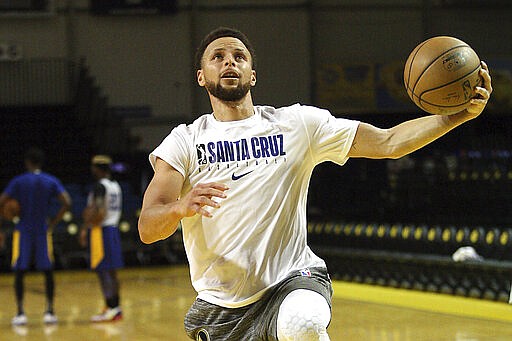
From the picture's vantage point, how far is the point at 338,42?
2106 centimetres

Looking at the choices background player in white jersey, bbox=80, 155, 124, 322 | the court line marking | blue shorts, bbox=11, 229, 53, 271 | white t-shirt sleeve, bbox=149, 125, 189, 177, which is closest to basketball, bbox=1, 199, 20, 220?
blue shorts, bbox=11, 229, 53, 271

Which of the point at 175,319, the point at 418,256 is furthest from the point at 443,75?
the point at 418,256

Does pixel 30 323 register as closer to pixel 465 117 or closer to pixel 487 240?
pixel 487 240

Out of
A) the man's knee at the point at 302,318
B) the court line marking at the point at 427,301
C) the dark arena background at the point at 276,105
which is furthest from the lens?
the dark arena background at the point at 276,105

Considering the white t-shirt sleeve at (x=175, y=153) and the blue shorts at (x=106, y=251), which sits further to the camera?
the blue shorts at (x=106, y=251)

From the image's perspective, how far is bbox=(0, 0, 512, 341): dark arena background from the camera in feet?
41.0

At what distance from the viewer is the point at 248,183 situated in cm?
393

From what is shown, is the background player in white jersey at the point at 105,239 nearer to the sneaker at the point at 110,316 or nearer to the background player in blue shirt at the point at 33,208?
the sneaker at the point at 110,316

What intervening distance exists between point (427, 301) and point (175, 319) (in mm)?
2628

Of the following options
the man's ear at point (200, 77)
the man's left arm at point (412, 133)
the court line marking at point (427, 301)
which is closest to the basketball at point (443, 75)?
the man's left arm at point (412, 133)

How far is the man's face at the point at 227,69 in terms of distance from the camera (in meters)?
4.00

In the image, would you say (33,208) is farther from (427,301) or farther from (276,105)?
(276,105)

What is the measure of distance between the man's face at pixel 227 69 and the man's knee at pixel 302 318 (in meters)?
0.89

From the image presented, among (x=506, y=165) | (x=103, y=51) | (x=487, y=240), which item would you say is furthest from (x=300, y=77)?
(x=487, y=240)
